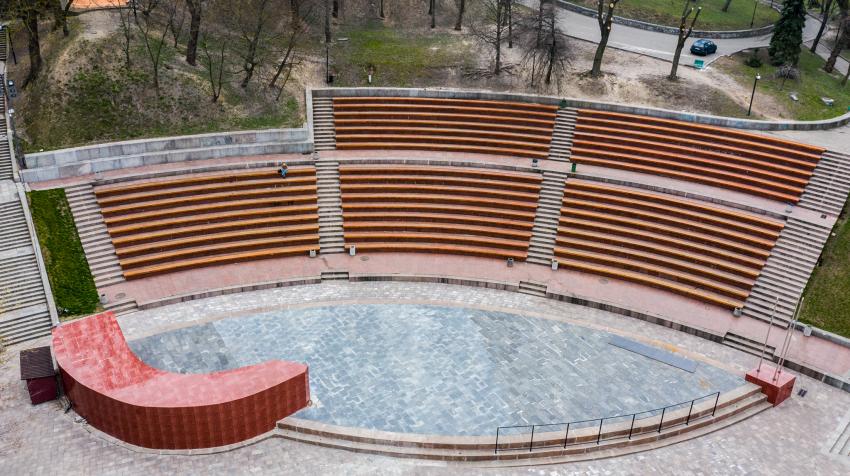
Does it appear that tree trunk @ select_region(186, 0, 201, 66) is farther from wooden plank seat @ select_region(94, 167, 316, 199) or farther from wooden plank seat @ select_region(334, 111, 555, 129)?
wooden plank seat @ select_region(94, 167, 316, 199)

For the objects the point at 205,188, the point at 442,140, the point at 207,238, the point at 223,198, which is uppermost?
the point at 442,140

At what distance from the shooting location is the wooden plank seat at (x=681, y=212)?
95.8 feet

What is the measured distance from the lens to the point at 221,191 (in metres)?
30.7

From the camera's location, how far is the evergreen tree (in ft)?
129

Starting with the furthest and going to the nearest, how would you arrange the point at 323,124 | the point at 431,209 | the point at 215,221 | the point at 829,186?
the point at 323,124 < the point at 431,209 < the point at 829,186 < the point at 215,221

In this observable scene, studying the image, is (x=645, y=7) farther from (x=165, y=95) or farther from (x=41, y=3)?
(x=41, y=3)

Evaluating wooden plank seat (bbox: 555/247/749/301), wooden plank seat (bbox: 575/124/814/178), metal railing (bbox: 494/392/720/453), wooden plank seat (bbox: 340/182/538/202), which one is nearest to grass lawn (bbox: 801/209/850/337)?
wooden plank seat (bbox: 555/247/749/301)

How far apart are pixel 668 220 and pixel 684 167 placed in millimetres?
4156

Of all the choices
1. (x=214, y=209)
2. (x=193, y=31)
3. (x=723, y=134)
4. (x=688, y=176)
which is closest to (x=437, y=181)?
(x=214, y=209)

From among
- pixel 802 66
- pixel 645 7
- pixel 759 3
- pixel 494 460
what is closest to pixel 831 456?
pixel 494 460

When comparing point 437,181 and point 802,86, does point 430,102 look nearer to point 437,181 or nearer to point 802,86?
point 437,181

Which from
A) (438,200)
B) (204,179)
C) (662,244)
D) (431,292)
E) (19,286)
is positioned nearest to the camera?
(19,286)

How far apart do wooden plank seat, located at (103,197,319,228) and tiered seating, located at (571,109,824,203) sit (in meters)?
13.5

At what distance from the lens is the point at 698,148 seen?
3359cm
